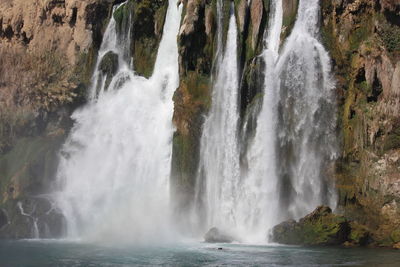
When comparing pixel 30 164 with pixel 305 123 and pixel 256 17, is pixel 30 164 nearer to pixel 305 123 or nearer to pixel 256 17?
pixel 256 17

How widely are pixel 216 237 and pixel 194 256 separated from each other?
22.0ft

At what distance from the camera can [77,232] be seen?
141ft

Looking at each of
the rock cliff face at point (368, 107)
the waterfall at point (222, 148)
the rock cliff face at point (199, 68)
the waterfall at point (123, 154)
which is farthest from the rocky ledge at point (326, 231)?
the waterfall at point (123, 154)

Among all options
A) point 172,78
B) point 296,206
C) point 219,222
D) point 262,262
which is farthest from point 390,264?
point 172,78

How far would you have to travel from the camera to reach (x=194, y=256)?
100 ft

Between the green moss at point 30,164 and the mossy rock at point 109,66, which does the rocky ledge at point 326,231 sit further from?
the mossy rock at point 109,66

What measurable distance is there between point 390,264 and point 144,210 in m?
19.9

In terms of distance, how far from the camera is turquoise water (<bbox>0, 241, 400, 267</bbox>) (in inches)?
1093

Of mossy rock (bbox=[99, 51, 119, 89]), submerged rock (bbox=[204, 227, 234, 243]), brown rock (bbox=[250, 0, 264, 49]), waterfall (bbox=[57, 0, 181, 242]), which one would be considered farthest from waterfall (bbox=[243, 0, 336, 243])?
mossy rock (bbox=[99, 51, 119, 89])

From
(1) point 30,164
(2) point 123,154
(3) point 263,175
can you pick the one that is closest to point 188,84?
(2) point 123,154

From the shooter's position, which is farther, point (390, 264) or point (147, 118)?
point (147, 118)

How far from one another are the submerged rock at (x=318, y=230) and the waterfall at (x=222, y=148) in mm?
5109

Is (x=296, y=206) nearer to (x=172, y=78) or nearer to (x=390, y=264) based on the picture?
(x=390, y=264)

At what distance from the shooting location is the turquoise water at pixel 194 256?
27.8m
